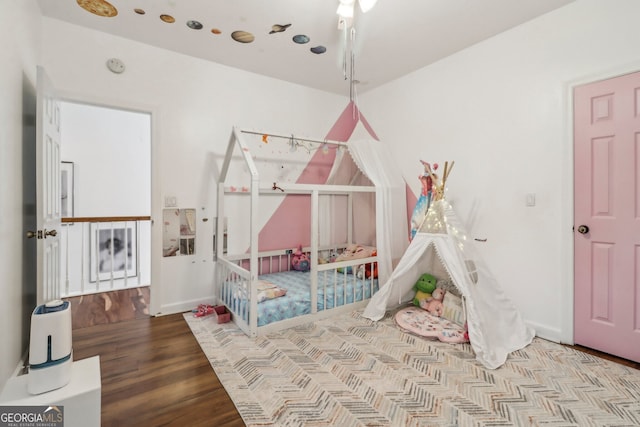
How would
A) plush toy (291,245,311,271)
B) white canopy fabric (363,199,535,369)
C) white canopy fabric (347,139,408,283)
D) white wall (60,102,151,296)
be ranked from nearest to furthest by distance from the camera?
white canopy fabric (363,199,535,369) < white canopy fabric (347,139,408,283) < plush toy (291,245,311,271) < white wall (60,102,151,296)

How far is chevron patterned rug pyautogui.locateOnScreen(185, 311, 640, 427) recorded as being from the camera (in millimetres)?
1603

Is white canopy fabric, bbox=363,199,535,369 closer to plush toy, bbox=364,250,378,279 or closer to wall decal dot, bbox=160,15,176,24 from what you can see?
plush toy, bbox=364,250,378,279

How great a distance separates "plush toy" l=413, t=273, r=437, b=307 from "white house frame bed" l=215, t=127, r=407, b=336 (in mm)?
341

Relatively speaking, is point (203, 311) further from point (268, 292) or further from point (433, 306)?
point (433, 306)

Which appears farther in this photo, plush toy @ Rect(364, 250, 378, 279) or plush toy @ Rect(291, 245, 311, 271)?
plush toy @ Rect(291, 245, 311, 271)

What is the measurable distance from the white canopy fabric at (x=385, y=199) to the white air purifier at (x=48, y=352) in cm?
252

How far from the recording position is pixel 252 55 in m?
3.14

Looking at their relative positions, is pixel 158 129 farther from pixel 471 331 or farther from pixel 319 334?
pixel 471 331

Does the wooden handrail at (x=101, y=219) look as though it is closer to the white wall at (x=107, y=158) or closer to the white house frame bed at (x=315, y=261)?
the white wall at (x=107, y=158)

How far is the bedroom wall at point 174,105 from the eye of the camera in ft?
8.73

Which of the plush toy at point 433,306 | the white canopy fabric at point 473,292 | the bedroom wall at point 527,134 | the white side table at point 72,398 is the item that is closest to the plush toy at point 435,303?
the plush toy at point 433,306

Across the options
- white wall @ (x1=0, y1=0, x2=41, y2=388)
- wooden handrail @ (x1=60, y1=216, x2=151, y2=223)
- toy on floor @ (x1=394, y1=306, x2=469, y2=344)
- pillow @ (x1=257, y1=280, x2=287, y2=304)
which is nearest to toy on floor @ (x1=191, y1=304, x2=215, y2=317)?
pillow @ (x1=257, y1=280, x2=287, y2=304)

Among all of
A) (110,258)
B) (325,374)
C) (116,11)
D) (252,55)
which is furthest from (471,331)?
(110,258)

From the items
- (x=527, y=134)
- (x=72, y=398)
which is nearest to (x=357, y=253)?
(x=527, y=134)
